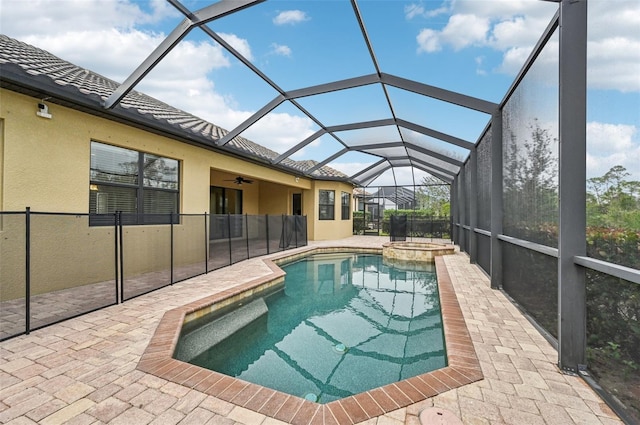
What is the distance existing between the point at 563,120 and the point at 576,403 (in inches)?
92.7

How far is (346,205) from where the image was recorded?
55.9 feet

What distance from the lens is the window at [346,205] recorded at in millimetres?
16656

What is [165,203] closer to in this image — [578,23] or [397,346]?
[397,346]

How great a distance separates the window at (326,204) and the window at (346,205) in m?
1.01

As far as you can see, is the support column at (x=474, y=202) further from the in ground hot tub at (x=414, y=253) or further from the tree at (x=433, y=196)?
the tree at (x=433, y=196)

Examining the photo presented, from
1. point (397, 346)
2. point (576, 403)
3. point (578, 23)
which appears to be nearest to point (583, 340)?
point (576, 403)

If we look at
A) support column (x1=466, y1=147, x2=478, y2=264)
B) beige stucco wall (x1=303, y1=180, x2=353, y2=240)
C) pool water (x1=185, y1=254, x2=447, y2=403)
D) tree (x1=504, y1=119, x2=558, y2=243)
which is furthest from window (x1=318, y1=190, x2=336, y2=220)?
tree (x1=504, y1=119, x2=558, y2=243)

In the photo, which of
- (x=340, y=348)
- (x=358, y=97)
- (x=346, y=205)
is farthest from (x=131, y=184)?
(x=346, y=205)

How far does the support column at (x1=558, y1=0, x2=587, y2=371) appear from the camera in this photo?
2.61 meters

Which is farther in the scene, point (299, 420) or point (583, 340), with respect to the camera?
point (583, 340)

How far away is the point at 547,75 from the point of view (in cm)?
353

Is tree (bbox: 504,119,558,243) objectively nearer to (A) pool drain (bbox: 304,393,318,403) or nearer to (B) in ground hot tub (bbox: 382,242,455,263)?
(A) pool drain (bbox: 304,393,318,403)

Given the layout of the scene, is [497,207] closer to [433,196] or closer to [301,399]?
[301,399]

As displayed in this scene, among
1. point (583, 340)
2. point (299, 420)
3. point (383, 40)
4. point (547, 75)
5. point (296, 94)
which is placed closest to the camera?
point (299, 420)
